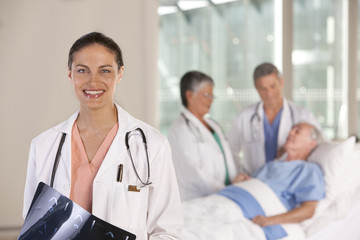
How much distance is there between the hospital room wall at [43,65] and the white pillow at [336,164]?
112 cm

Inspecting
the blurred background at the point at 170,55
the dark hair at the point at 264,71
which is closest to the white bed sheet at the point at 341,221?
the dark hair at the point at 264,71

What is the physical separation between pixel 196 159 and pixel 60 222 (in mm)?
1372

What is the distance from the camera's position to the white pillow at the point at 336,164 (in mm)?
1820

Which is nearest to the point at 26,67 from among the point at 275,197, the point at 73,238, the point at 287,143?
the point at 73,238

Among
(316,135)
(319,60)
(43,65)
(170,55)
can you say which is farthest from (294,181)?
(170,55)

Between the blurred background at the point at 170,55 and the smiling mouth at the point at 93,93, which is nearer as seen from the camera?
the smiling mouth at the point at 93,93

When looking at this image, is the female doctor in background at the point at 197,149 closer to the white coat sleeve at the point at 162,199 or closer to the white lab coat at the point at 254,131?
the white lab coat at the point at 254,131

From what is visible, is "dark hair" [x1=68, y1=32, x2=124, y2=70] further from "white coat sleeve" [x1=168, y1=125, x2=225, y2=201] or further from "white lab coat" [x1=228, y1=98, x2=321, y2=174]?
"white lab coat" [x1=228, y1=98, x2=321, y2=174]

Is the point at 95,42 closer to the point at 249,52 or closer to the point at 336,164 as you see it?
the point at 336,164

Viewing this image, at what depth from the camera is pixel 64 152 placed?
2.04 ft

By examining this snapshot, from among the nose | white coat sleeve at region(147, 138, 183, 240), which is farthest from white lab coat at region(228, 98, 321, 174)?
the nose

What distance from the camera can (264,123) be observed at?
215 cm

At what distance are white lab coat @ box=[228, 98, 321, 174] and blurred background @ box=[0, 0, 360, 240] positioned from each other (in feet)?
1.39

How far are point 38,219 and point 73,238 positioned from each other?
0.19 feet
